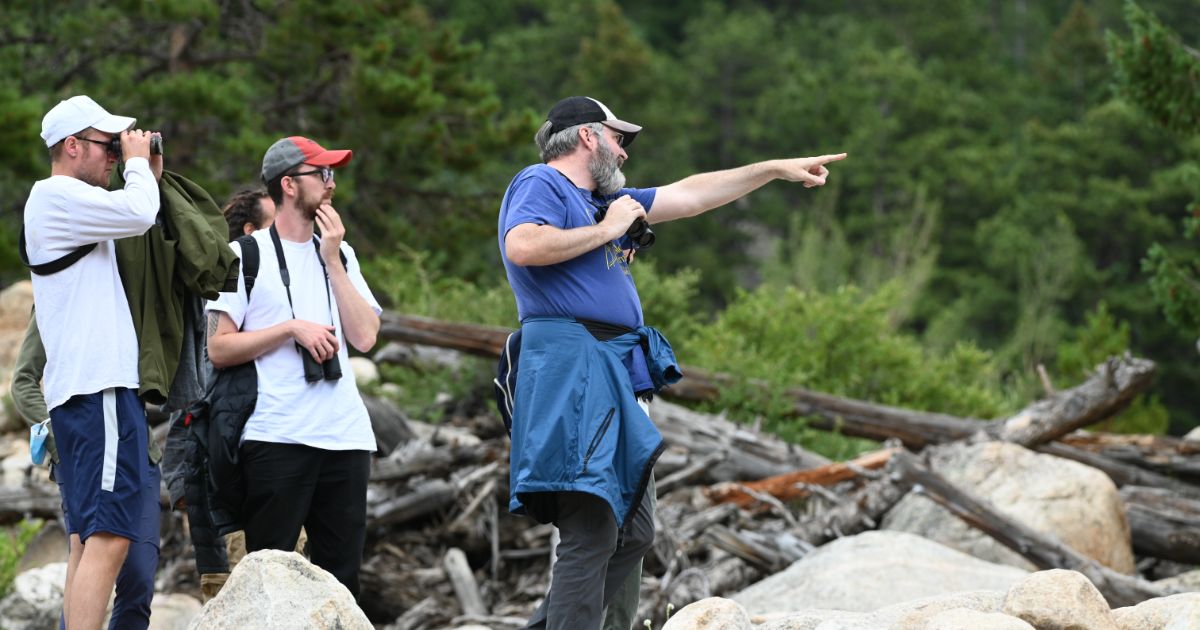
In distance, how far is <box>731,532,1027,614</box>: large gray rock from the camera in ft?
20.6

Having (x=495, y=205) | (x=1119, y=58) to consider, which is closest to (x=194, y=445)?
(x=1119, y=58)

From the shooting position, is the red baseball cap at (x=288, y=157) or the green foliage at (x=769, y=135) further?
the green foliage at (x=769, y=135)

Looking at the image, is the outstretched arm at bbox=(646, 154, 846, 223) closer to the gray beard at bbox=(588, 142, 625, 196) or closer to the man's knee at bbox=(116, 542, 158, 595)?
the gray beard at bbox=(588, 142, 625, 196)

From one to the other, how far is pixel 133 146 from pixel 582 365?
4.92 ft

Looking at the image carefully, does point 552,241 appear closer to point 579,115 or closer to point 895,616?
point 579,115

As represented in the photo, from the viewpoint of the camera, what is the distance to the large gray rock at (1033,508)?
25.5 feet

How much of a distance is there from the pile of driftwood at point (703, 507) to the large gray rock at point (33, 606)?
610 mm

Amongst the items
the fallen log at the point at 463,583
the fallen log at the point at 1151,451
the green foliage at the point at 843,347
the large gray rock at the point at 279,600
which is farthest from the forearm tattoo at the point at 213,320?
the green foliage at the point at 843,347

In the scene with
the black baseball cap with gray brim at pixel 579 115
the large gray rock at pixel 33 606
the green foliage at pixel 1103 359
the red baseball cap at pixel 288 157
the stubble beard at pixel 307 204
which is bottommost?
the green foliage at pixel 1103 359

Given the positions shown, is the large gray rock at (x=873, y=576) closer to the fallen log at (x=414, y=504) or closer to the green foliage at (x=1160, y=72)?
the fallen log at (x=414, y=504)

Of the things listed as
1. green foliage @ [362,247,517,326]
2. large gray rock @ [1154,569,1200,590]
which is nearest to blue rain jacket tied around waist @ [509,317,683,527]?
large gray rock @ [1154,569,1200,590]

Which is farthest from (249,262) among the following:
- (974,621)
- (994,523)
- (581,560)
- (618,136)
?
(994,523)

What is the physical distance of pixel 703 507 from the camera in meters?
8.27

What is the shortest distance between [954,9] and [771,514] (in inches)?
1631
